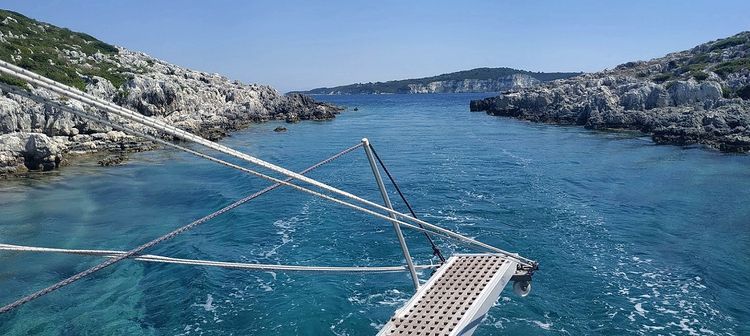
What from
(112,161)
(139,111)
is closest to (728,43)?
(139,111)

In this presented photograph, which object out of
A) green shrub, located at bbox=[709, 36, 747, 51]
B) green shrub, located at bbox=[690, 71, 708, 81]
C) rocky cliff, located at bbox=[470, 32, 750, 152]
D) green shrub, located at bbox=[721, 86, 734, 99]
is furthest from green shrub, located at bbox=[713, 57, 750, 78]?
green shrub, located at bbox=[709, 36, 747, 51]

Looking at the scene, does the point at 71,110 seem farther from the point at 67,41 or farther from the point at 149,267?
the point at 67,41

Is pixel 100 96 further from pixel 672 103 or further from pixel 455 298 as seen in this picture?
pixel 672 103

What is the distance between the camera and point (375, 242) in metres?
22.5

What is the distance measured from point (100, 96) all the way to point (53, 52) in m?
19.4

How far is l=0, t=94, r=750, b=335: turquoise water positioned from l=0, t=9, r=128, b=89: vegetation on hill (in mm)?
26286

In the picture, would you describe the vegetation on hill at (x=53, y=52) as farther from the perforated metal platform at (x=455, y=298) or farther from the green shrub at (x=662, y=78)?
the green shrub at (x=662, y=78)

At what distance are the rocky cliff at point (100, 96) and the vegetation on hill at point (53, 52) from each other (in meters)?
0.13

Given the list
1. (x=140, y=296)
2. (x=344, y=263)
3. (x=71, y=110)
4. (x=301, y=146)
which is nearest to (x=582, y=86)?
(x=301, y=146)

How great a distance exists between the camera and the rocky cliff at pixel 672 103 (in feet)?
170

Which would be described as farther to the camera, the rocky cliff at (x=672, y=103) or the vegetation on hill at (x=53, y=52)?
the vegetation on hill at (x=53, y=52)

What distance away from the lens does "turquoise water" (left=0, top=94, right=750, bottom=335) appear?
15547mm

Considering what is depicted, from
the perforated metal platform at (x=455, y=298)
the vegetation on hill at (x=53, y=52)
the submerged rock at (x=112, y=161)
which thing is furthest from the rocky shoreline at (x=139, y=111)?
the perforated metal platform at (x=455, y=298)

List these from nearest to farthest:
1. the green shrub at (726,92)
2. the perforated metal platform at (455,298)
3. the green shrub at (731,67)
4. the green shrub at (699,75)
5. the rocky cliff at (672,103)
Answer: the perforated metal platform at (455,298), the rocky cliff at (672,103), the green shrub at (726,92), the green shrub at (699,75), the green shrub at (731,67)
